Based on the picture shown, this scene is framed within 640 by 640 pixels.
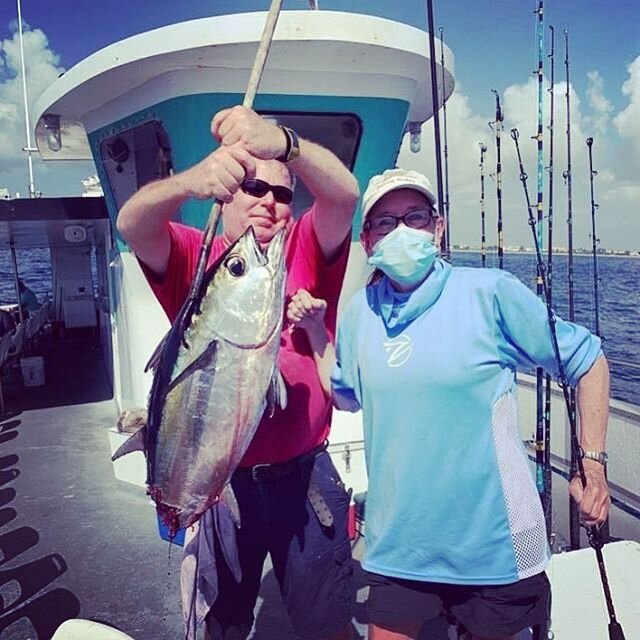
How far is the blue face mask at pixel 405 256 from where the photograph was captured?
210 centimetres

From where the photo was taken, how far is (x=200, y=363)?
181 cm

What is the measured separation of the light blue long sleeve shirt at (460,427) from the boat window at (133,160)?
472cm

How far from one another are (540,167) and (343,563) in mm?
Result: 3263

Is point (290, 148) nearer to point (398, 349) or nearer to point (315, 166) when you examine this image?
point (315, 166)

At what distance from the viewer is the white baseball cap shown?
2164 mm

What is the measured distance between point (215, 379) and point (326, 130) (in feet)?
13.9

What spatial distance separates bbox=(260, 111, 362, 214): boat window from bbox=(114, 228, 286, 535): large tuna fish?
3.61m

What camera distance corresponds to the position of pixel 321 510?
8.00 feet

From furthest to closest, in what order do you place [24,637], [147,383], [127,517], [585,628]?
[147,383]
[127,517]
[24,637]
[585,628]

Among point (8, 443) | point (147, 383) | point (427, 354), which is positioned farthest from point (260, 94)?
point (8, 443)

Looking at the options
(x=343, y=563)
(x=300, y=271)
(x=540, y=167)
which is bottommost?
(x=343, y=563)

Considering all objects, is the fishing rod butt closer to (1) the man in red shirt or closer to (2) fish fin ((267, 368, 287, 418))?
(1) the man in red shirt

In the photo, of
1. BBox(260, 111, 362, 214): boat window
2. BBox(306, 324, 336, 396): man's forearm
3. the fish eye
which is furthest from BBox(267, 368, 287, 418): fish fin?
BBox(260, 111, 362, 214): boat window

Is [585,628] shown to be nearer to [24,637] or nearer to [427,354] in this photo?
[427,354]
